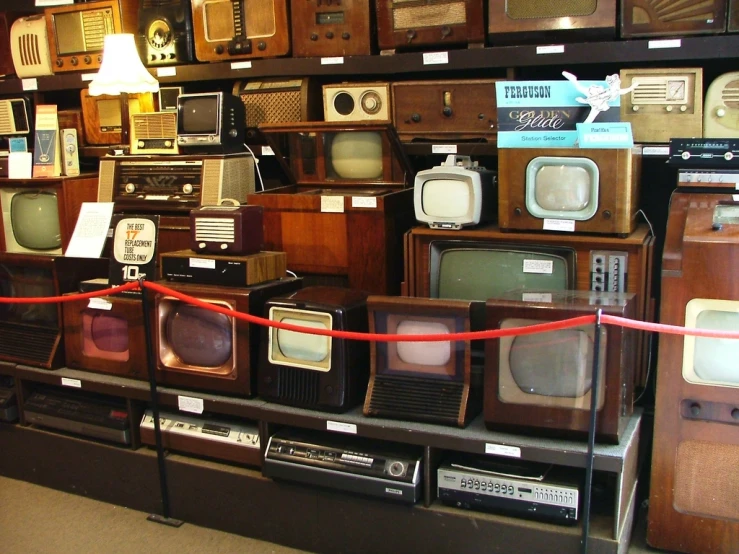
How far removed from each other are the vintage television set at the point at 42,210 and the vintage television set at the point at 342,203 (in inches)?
48.6

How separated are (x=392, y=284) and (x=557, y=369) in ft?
3.22

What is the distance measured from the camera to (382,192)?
11.3 feet

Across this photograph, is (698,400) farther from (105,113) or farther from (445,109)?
(105,113)

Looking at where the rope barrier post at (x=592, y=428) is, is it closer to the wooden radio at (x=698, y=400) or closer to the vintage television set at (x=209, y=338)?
the wooden radio at (x=698, y=400)

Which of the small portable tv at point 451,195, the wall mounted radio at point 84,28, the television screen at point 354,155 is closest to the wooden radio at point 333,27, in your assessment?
the television screen at point 354,155

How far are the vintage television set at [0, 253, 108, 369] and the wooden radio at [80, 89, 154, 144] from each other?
39.8 inches

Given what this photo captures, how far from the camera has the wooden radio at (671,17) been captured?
119 inches

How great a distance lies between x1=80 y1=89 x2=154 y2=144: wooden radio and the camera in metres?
4.29

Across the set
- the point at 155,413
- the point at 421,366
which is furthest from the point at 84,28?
the point at 421,366

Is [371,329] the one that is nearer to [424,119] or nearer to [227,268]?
[227,268]

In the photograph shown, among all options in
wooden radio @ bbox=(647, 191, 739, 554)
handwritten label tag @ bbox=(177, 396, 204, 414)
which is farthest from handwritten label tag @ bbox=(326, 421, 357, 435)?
wooden radio @ bbox=(647, 191, 739, 554)

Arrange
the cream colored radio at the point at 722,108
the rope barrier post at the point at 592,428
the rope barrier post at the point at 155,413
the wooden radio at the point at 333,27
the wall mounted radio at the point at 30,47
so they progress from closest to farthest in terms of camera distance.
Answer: the rope barrier post at the point at 592,428 < the cream colored radio at the point at 722,108 < the rope barrier post at the point at 155,413 < the wooden radio at the point at 333,27 < the wall mounted radio at the point at 30,47

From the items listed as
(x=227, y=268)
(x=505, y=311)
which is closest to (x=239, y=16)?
(x=227, y=268)

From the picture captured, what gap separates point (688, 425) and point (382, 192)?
5.23ft
